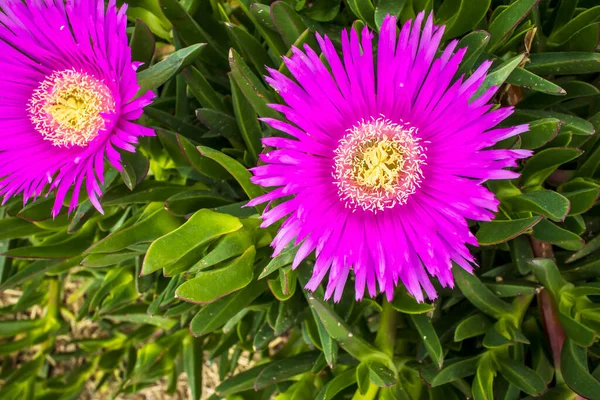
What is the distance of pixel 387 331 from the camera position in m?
0.98

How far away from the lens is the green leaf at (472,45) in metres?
0.78

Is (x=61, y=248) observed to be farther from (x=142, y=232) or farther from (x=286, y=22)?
(x=286, y=22)

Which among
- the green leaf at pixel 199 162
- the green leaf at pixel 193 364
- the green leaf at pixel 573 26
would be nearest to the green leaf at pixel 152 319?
the green leaf at pixel 193 364

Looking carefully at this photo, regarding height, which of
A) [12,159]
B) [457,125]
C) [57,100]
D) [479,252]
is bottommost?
[479,252]

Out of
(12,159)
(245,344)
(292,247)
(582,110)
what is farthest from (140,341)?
(582,110)

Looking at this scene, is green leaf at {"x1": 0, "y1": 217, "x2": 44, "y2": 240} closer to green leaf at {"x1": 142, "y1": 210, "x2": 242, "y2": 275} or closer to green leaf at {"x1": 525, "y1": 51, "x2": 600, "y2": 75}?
green leaf at {"x1": 142, "y1": 210, "x2": 242, "y2": 275}

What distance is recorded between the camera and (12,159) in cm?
89

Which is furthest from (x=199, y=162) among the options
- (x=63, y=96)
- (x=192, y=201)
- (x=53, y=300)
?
(x=53, y=300)

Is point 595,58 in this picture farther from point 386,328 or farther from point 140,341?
point 140,341

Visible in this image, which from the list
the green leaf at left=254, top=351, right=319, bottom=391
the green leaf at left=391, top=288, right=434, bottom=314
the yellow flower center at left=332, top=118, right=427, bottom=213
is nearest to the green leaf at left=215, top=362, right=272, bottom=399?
the green leaf at left=254, top=351, right=319, bottom=391

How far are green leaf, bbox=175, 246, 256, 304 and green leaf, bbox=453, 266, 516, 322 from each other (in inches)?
13.2

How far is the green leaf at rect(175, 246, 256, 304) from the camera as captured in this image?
2.37 feet

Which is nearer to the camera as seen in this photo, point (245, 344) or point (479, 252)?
point (479, 252)

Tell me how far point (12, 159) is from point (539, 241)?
2.72ft
